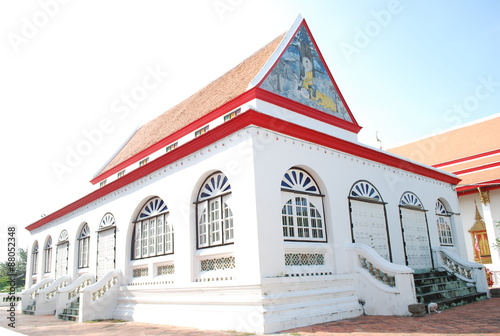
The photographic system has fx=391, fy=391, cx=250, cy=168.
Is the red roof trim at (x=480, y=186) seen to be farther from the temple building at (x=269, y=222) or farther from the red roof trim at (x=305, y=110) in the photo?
the red roof trim at (x=305, y=110)

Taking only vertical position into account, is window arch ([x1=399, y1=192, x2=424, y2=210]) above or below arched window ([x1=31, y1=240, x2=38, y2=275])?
above

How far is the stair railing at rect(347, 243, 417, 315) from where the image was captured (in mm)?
8984

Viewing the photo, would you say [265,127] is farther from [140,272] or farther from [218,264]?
[140,272]

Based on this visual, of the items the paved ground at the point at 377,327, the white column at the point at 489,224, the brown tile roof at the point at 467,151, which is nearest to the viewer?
the paved ground at the point at 377,327

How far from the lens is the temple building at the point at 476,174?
17375 millimetres

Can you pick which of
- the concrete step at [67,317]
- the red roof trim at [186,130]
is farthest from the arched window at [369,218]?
the concrete step at [67,317]

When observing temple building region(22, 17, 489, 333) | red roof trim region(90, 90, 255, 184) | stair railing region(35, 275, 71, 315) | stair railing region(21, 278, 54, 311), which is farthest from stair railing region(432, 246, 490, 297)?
stair railing region(21, 278, 54, 311)

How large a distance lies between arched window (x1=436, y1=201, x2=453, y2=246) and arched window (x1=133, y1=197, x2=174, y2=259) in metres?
9.66

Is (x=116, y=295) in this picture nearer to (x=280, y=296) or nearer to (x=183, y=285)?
(x=183, y=285)

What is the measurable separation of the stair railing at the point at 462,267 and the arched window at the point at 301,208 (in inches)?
228

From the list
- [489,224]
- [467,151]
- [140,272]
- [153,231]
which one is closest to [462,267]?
[489,224]

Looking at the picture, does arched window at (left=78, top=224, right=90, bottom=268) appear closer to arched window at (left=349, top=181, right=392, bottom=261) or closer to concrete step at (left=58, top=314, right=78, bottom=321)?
concrete step at (left=58, top=314, right=78, bottom=321)

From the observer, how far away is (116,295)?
39.9ft

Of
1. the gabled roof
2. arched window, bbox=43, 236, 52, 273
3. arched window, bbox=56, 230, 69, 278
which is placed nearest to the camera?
the gabled roof
